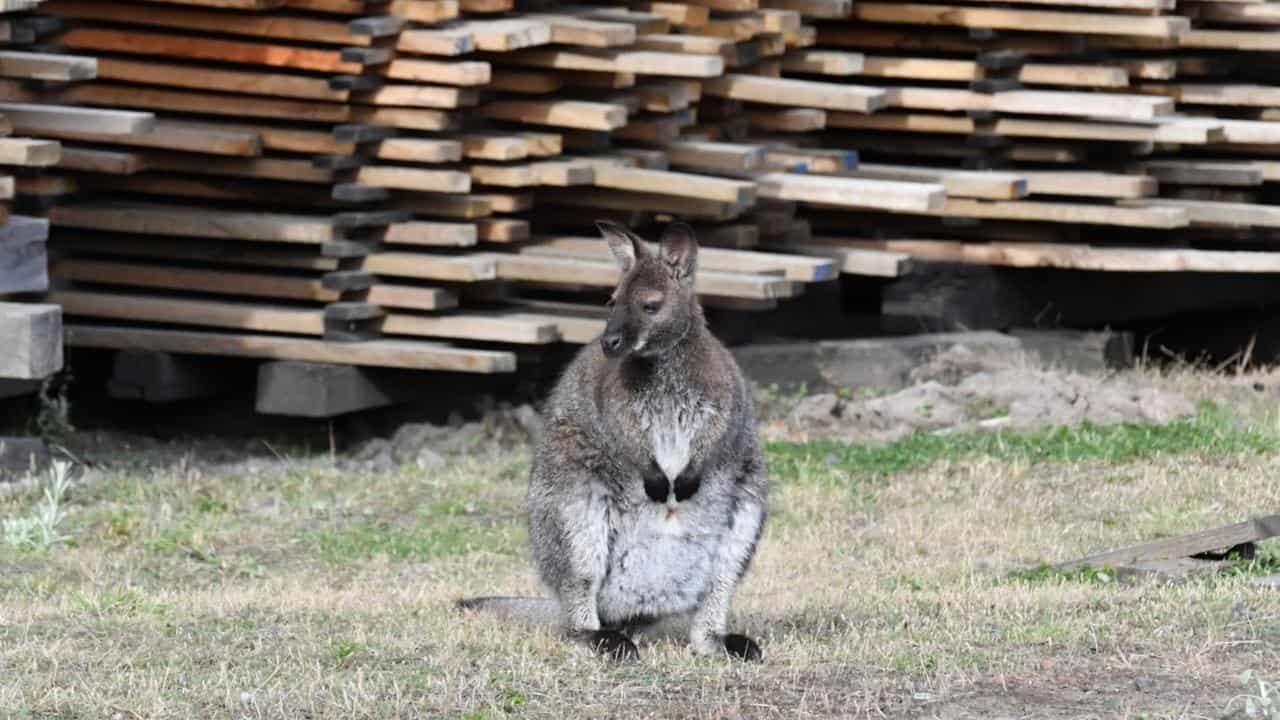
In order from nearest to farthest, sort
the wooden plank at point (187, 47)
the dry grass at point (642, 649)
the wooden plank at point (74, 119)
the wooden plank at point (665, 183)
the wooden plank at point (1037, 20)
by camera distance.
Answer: the dry grass at point (642, 649)
the wooden plank at point (74, 119)
the wooden plank at point (187, 47)
the wooden plank at point (665, 183)
the wooden plank at point (1037, 20)

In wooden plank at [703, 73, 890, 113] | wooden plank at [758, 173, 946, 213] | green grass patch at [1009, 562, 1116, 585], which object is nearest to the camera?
green grass patch at [1009, 562, 1116, 585]

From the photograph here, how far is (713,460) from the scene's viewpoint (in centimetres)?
728

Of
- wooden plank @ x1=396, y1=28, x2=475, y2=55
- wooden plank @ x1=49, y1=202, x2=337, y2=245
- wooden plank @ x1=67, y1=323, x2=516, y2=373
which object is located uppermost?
wooden plank @ x1=396, y1=28, x2=475, y2=55

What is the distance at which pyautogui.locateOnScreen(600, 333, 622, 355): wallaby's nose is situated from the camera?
7.02 meters

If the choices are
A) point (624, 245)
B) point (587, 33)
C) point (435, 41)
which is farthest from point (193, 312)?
point (624, 245)

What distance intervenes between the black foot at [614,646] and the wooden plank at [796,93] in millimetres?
8016

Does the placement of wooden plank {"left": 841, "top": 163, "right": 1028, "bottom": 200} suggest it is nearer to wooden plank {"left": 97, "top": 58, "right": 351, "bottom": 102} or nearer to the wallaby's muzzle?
wooden plank {"left": 97, "top": 58, "right": 351, "bottom": 102}

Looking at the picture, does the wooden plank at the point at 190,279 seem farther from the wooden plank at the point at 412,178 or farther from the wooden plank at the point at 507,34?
the wooden plank at the point at 507,34

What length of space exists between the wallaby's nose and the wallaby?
0.31 ft

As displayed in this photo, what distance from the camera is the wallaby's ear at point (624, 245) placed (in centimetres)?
718

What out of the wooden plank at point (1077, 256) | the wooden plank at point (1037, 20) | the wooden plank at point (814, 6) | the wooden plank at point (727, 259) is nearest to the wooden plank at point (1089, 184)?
the wooden plank at point (1077, 256)

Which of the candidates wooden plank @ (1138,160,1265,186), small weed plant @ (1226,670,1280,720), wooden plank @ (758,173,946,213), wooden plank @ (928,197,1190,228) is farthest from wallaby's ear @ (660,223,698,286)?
wooden plank @ (1138,160,1265,186)

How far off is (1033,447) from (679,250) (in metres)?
5.64

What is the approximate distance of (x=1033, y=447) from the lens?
40.7 feet
